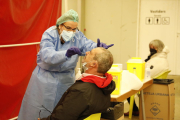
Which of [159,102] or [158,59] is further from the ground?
[158,59]

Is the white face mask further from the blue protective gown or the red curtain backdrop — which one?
the red curtain backdrop

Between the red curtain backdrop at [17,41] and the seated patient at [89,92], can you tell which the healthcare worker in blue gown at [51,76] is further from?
the red curtain backdrop at [17,41]

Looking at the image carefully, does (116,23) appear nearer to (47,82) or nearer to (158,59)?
(158,59)

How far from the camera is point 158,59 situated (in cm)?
356

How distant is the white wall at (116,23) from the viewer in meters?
5.08

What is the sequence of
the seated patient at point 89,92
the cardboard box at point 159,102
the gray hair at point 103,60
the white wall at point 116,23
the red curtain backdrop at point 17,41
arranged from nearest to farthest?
the seated patient at point 89,92, the gray hair at point 103,60, the red curtain backdrop at point 17,41, the cardboard box at point 159,102, the white wall at point 116,23

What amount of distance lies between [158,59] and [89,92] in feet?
7.80

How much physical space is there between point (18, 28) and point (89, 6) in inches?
117

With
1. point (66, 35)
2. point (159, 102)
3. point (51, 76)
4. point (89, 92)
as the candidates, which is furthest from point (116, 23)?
point (89, 92)

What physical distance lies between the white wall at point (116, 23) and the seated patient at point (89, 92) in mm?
3587

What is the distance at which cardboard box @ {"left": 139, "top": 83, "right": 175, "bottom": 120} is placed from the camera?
2957mm

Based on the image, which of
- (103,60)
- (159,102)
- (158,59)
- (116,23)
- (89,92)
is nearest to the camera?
(89,92)

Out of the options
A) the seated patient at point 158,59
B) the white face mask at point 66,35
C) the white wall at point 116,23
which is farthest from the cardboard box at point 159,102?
the white wall at point 116,23

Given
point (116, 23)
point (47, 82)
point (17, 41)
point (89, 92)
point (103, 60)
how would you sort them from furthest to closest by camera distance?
point (116, 23) → point (17, 41) → point (47, 82) → point (103, 60) → point (89, 92)
